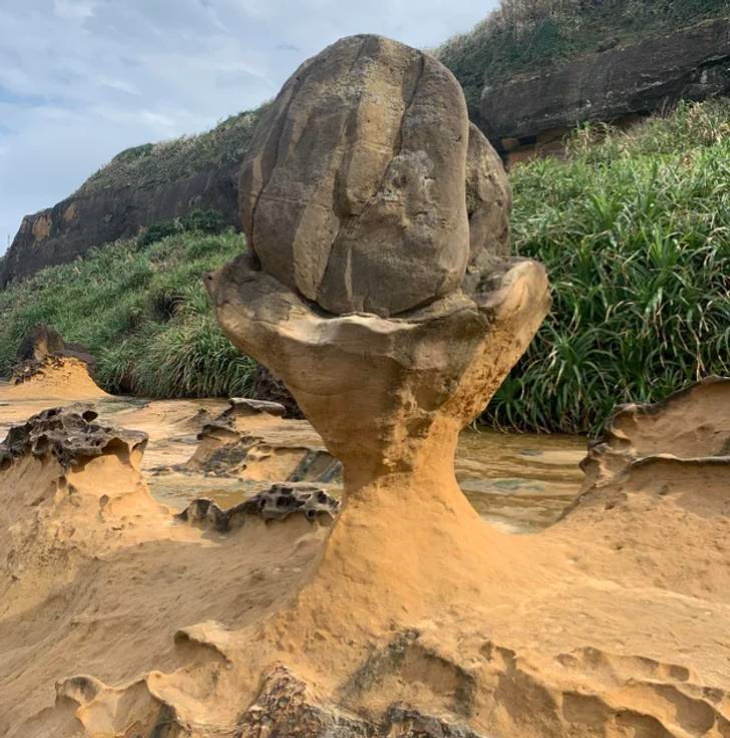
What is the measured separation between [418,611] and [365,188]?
2.83 feet

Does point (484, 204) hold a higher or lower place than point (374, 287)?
higher

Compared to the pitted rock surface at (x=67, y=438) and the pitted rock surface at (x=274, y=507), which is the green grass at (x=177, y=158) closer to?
the pitted rock surface at (x=67, y=438)

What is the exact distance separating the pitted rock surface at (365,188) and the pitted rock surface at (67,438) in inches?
62.6

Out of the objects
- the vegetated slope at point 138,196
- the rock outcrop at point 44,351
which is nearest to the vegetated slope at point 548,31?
the vegetated slope at point 138,196

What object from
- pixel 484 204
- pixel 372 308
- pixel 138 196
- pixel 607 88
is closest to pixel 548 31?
pixel 607 88

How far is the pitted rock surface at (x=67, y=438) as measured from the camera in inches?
121

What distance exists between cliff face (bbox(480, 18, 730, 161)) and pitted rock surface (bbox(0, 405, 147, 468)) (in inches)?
489

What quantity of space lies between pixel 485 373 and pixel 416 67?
0.67 metres

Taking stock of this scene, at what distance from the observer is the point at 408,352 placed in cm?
166

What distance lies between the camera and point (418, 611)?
1.69 meters

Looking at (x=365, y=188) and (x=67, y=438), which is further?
(x=67, y=438)

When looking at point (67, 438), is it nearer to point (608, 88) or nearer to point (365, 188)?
point (365, 188)

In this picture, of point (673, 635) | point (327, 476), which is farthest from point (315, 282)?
point (327, 476)

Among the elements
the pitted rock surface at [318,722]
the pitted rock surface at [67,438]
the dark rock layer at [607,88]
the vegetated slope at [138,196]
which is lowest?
the pitted rock surface at [318,722]
